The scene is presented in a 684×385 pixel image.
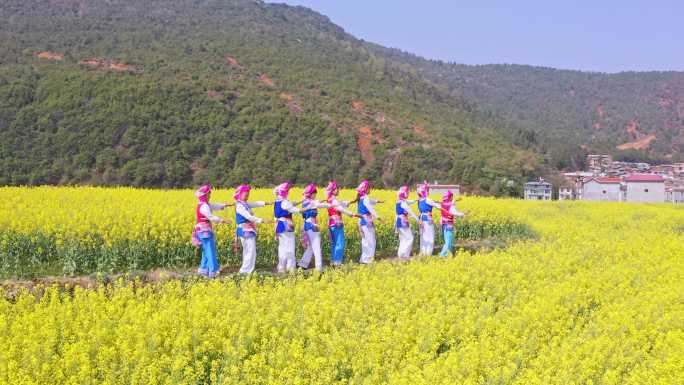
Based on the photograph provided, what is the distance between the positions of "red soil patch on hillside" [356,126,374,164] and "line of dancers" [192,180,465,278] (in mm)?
35147

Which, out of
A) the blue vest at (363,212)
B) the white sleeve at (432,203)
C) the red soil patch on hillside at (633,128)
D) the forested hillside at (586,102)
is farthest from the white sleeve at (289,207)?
the red soil patch on hillside at (633,128)

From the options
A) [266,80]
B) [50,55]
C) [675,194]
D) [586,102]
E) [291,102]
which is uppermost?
[586,102]

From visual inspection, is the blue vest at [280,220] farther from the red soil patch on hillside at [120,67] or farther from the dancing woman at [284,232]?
the red soil patch on hillside at [120,67]

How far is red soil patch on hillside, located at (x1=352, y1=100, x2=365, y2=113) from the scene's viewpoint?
190 ft

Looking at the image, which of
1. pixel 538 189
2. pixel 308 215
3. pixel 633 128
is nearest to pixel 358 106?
pixel 538 189

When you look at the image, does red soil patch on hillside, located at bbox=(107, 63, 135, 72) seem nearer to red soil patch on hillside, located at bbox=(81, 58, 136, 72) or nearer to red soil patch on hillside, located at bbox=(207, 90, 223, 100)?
red soil patch on hillside, located at bbox=(81, 58, 136, 72)

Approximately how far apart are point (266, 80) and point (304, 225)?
162 feet

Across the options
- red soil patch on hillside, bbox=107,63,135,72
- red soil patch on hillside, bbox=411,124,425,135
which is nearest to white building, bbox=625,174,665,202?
red soil patch on hillside, bbox=411,124,425,135

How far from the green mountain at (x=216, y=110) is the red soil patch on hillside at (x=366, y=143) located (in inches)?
6.2

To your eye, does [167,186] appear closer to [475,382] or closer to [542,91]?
[475,382]

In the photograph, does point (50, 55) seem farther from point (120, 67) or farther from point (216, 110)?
point (216, 110)

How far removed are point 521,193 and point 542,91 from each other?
101 m

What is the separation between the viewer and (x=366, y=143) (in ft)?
170

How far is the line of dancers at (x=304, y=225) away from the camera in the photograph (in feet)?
38.0
